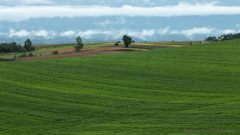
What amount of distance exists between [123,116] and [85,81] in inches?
471

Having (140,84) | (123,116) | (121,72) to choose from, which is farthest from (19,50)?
(123,116)

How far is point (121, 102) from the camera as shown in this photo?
79.6 feet

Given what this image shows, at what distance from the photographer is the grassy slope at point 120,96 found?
19.3 metres

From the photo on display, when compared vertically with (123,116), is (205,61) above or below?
above

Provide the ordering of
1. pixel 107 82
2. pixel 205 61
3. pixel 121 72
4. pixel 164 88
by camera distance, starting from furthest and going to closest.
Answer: pixel 205 61, pixel 121 72, pixel 107 82, pixel 164 88

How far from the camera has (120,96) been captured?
85.6 ft

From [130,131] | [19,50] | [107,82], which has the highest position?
[19,50]

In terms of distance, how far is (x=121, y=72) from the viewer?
3597cm

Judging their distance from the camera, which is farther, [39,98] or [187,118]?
[39,98]

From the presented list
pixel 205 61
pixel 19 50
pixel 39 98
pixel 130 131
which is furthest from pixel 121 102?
pixel 19 50

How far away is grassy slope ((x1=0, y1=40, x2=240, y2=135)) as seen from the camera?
63.4ft

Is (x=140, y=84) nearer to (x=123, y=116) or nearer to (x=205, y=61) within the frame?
(x=123, y=116)

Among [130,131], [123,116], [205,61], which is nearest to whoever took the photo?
[130,131]

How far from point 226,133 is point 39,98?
1819 cm
